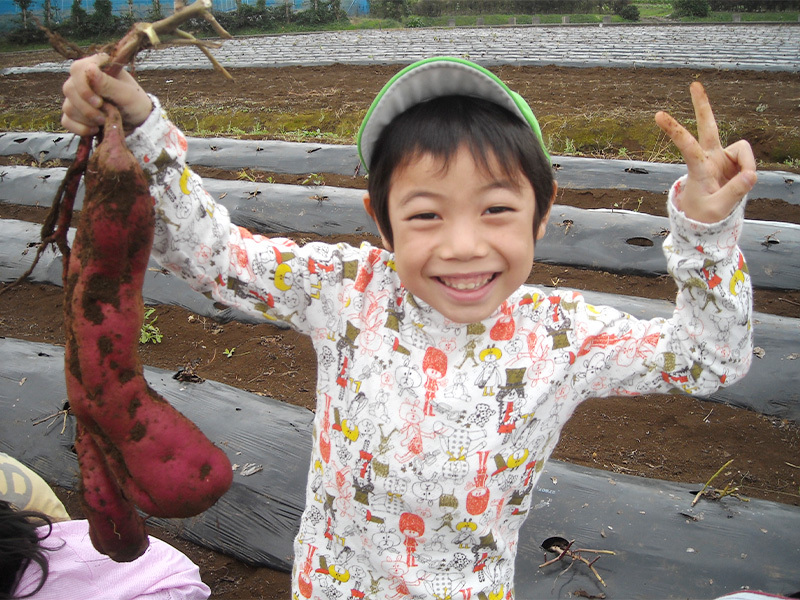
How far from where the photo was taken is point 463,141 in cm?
113

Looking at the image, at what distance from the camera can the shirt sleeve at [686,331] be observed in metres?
1.12

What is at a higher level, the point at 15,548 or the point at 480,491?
the point at 480,491

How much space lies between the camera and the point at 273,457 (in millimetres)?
2279

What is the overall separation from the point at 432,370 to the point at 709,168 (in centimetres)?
63

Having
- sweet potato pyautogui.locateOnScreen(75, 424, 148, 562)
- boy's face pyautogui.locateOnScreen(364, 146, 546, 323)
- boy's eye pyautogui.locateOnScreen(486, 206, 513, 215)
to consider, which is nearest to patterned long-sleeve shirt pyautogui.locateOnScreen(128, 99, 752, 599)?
boy's face pyautogui.locateOnScreen(364, 146, 546, 323)

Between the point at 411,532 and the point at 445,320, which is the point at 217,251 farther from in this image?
the point at 411,532

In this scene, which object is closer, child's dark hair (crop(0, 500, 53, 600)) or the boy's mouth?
the boy's mouth

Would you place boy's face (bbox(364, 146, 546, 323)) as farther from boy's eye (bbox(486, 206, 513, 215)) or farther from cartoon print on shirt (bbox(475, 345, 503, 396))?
cartoon print on shirt (bbox(475, 345, 503, 396))

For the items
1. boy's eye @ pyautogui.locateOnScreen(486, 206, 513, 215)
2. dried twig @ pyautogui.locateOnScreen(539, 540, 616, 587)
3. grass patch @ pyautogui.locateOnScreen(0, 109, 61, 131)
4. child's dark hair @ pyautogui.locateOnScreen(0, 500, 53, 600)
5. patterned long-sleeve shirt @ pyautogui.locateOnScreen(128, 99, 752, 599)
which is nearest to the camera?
boy's eye @ pyautogui.locateOnScreen(486, 206, 513, 215)

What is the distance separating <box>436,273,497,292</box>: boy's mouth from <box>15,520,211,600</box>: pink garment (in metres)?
1.19

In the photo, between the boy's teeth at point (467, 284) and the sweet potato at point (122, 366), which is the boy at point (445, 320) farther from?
the sweet potato at point (122, 366)

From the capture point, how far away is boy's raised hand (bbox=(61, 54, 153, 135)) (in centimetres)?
94

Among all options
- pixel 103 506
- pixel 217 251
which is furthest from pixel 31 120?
pixel 103 506

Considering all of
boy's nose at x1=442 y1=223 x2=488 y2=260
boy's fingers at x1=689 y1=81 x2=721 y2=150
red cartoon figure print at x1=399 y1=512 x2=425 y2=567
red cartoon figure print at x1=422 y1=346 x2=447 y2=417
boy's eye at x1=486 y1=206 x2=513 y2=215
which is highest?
boy's fingers at x1=689 y1=81 x2=721 y2=150
